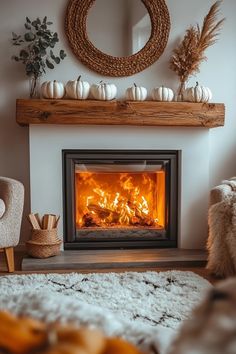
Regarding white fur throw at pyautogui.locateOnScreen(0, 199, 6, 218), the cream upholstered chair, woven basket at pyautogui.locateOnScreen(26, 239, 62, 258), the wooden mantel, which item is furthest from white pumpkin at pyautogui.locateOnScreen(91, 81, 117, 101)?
woven basket at pyautogui.locateOnScreen(26, 239, 62, 258)

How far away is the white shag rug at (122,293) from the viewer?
0.88m

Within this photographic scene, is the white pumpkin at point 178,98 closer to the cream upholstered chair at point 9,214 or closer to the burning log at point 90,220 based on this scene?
the burning log at point 90,220

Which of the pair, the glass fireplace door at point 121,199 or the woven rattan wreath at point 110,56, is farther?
the glass fireplace door at point 121,199

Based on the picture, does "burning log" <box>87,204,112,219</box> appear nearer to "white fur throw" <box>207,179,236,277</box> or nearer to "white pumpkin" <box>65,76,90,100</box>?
"white pumpkin" <box>65,76,90,100</box>

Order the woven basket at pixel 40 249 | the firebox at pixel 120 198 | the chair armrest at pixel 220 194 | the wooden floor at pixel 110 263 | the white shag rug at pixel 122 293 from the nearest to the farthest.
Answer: the white shag rug at pixel 122 293
the chair armrest at pixel 220 194
the wooden floor at pixel 110 263
the woven basket at pixel 40 249
the firebox at pixel 120 198

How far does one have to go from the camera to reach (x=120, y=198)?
3184 millimetres

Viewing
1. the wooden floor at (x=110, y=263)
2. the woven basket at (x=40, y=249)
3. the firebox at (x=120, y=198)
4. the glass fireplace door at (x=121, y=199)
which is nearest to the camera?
the wooden floor at (x=110, y=263)

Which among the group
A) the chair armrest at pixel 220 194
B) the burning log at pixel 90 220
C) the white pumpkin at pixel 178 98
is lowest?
the burning log at pixel 90 220

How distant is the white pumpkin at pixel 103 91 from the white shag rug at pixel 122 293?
1.31 meters

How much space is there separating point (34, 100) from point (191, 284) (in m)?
1.69

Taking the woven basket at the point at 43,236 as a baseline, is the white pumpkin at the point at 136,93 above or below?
above

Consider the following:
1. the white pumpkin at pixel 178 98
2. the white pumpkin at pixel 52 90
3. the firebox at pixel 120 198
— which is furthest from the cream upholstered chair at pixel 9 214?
the white pumpkin at pixel 178 98

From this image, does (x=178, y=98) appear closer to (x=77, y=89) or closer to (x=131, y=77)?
(x=131, y=77)

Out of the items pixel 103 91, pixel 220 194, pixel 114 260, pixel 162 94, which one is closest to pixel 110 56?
pixel 103 91
